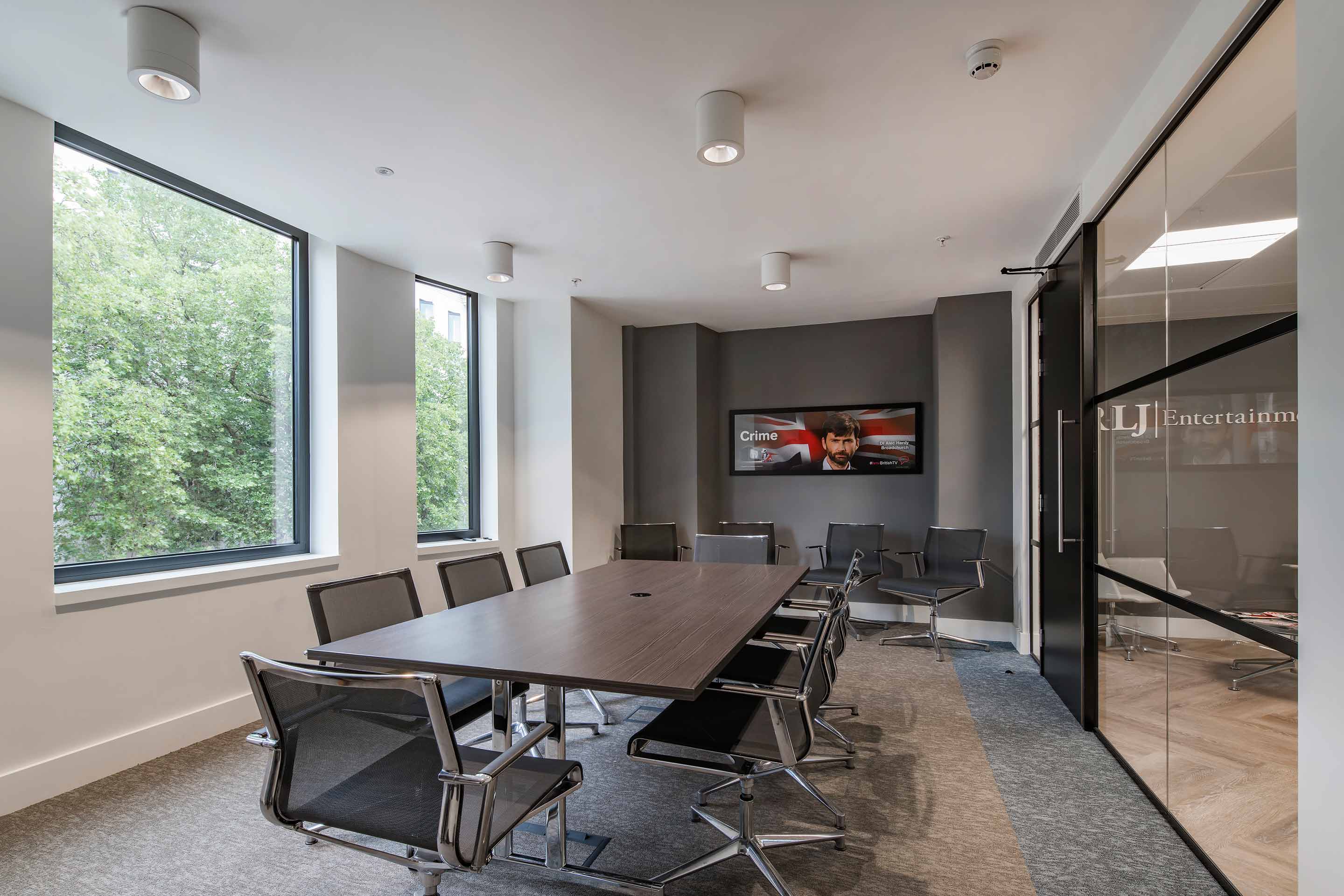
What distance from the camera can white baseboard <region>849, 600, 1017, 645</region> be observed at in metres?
5.88

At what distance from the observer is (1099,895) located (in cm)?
222

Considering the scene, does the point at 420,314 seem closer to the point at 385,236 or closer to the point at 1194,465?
the point at 385,236

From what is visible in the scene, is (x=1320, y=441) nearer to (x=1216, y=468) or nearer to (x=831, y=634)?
(x=1216, y=468)

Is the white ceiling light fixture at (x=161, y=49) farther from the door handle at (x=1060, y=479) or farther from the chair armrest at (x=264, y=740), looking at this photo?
the door handle at (x=1060, y=479)

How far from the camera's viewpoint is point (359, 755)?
162 cm

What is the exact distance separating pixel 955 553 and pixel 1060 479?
196 centimetres

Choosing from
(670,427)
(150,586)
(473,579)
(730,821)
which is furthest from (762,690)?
(670,427)

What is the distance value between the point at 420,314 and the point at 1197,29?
5057 mm

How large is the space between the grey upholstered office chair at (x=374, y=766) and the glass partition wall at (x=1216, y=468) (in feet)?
6.92

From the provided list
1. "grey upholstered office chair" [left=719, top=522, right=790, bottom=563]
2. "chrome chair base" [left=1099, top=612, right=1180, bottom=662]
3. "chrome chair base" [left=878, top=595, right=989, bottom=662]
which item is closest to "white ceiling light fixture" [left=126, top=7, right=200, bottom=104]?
"chrome chair base" [left=1099, top=612, right=1180, bottom=662]

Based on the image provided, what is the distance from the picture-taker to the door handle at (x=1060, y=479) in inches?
155

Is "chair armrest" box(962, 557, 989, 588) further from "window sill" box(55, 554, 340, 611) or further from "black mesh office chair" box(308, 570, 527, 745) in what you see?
"window sill" box(55, 554, 340, 611)

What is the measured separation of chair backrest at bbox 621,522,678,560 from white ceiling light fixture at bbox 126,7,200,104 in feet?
15.7

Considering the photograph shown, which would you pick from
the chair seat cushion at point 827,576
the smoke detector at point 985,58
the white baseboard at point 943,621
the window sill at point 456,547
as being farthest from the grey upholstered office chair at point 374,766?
the white baseboard at point 943,621
